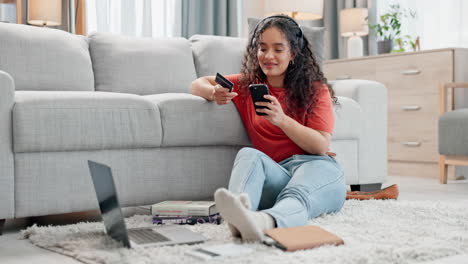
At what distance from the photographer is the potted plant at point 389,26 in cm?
452

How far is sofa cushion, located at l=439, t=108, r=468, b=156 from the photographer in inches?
132

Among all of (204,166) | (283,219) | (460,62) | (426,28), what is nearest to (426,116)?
(460,62)

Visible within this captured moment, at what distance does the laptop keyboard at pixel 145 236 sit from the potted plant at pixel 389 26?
3.24 m

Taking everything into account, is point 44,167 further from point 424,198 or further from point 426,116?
point 426,116

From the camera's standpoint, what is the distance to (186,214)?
1982 mm

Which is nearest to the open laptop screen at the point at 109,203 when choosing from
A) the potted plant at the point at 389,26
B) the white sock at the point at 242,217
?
the white sock at the point at 242,217

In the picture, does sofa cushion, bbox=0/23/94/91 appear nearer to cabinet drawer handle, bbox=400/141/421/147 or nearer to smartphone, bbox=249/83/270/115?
smartphone, bbox=249/83/270/115

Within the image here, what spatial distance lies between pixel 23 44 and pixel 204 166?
3.16ft

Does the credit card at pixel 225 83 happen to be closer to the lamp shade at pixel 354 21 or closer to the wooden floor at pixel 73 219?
the wooden floor at pixel 73 219

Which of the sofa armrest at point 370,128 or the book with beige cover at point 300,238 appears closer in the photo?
the book with beige cover at point 300,238

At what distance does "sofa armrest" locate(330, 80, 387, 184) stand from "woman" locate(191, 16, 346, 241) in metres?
0.65

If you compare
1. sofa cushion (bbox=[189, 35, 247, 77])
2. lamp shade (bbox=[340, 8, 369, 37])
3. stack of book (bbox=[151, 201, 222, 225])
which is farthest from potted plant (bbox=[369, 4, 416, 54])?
A: stack of book (bbox=[151, 201, 222, 225])

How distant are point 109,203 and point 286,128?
0.69 metres

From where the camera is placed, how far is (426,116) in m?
3.95
